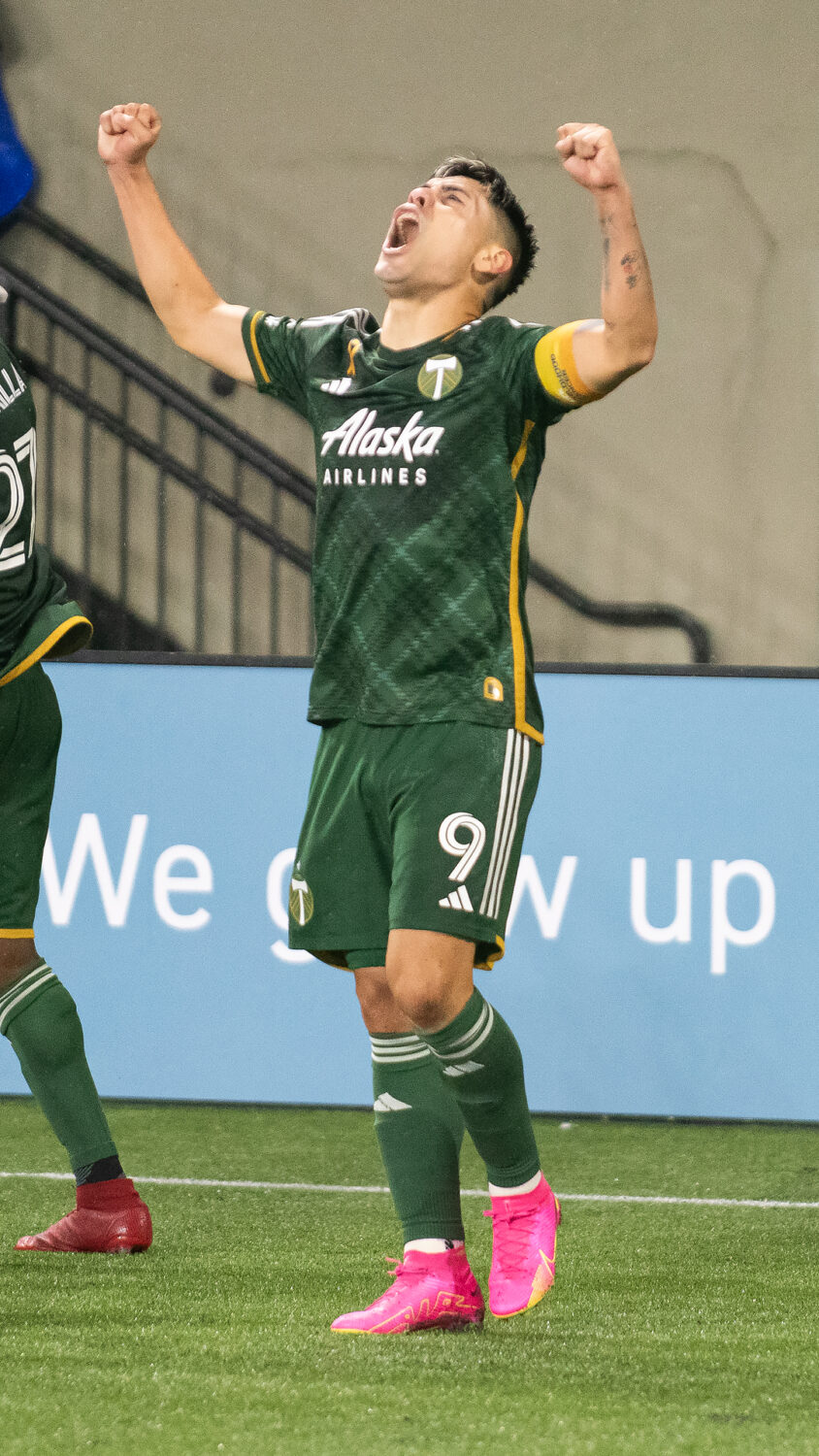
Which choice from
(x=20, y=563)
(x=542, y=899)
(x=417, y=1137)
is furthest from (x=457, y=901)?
(x=542, y=899)

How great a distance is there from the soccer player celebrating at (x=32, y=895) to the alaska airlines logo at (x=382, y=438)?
2.41 feet

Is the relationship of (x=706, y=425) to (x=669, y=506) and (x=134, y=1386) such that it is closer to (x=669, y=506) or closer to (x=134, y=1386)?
(x=669, y=506)

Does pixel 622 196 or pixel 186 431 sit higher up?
pixel 622 196

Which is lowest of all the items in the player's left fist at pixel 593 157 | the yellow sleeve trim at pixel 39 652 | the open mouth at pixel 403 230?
the yellow sleeve trim at pixel 39 652

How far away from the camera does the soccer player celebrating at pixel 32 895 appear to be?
2914mm

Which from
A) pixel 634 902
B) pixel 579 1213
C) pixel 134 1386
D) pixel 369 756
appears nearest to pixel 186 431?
pixel 634 902

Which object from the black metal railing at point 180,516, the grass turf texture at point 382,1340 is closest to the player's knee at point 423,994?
the grass turf texture at point 382,1340

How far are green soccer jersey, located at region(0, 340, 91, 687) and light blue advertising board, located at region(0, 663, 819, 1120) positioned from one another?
1.46 meters

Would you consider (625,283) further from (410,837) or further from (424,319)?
(410,837)

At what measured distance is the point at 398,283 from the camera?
8.00ft

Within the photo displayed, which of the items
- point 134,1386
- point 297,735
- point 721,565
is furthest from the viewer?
point 721,565

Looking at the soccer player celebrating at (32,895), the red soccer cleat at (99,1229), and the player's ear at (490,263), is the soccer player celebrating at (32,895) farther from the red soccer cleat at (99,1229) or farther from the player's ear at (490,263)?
the player's ear at (490,263)

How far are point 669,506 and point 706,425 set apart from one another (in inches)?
14.5

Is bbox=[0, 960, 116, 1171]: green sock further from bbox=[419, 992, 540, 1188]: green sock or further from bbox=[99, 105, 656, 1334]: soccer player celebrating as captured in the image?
bbox=[419, 992, 540, 1188]: green sock
